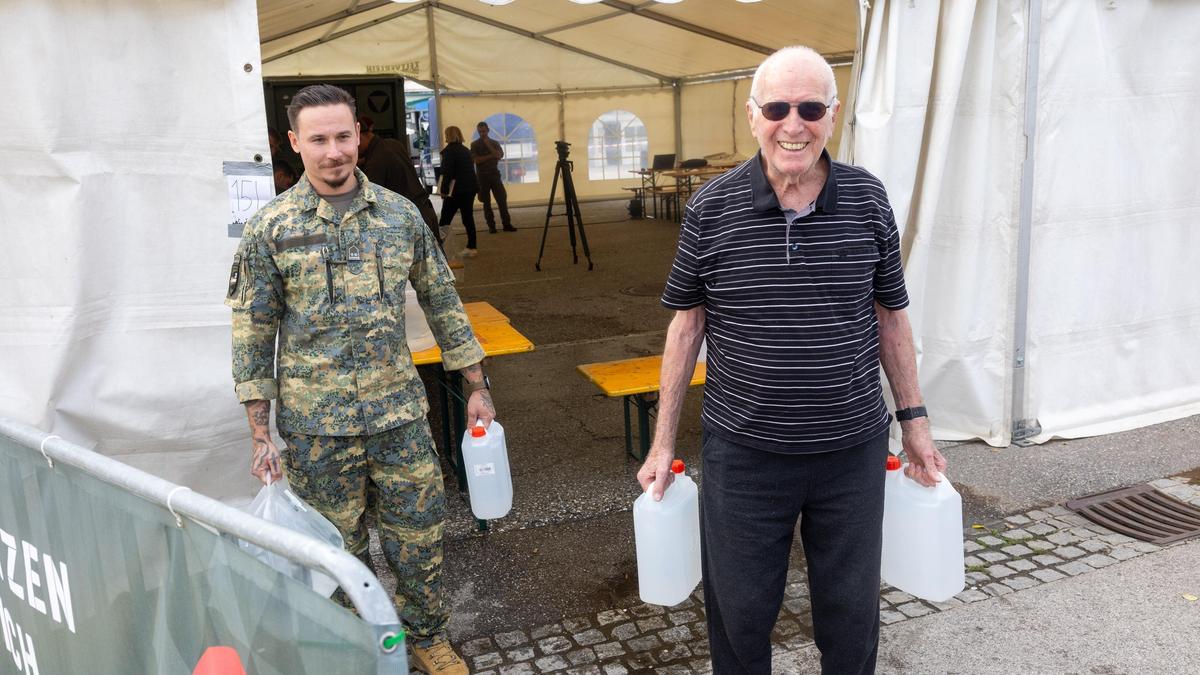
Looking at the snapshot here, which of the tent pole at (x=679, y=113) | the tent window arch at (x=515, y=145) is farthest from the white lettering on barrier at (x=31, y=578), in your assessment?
the tent pole at (x=679, y=113)

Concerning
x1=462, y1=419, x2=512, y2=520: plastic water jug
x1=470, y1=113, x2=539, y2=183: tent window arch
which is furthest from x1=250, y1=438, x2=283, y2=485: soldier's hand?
x1=470, y1=113, x2=539, y2=183: tent window arch

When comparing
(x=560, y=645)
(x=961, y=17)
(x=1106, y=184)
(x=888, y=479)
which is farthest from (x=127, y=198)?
(x=1106, y=184)

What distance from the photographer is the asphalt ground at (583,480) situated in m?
3.88

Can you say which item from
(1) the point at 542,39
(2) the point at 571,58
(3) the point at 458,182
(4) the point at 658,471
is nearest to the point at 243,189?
(4) the point at 658,471

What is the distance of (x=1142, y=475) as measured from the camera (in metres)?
4.83

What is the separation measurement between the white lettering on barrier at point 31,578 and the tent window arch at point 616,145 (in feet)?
55.7

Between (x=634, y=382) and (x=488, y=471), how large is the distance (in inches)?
57.6

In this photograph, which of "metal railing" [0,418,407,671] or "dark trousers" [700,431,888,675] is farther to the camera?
"dark trousers" [700,431,888,675]

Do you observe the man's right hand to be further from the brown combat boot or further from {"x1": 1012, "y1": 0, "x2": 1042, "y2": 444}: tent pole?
{"x1": 1012, "y1": 0, "x2": 1042, "y2": 444}: tent pole

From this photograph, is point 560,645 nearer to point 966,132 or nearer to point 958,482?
point 958,482

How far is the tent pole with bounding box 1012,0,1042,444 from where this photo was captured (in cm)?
476

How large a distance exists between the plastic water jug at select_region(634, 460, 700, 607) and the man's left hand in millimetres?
592

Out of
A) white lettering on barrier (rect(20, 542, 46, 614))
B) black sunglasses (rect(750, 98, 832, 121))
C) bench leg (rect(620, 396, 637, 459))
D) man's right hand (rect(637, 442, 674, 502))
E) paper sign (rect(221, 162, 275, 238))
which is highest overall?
black sunglasses (rect(750, 98, 832, 121))

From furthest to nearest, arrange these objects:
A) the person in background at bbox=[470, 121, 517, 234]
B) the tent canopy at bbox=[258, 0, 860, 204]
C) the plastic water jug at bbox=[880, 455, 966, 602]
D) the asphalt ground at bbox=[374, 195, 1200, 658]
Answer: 1. the person in background at bbox=[470, 121, 517, 234]
2. the tent canopy at bbox=[258, 0, 860, 204]
3. the asphalt ground at bbox=[374, 195, 1200, 658]
4. the plastic water jug at bbox=[880, 455, 966, 602]
